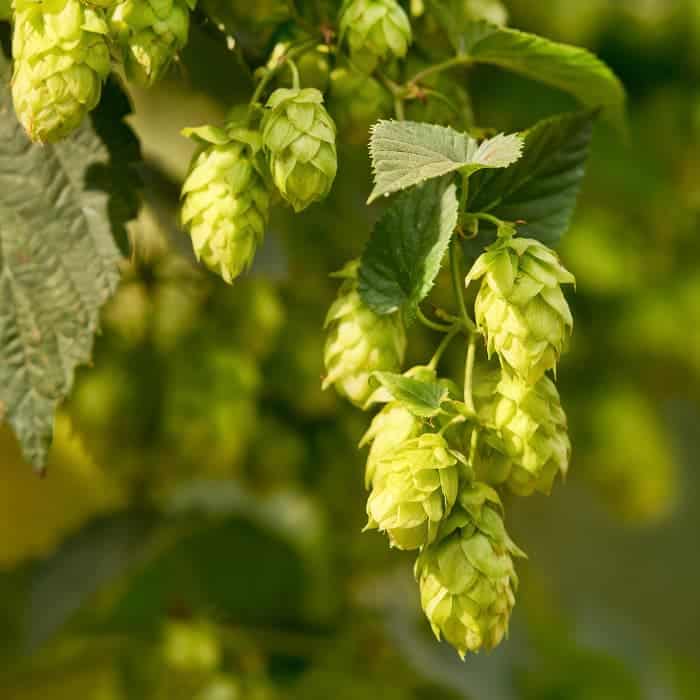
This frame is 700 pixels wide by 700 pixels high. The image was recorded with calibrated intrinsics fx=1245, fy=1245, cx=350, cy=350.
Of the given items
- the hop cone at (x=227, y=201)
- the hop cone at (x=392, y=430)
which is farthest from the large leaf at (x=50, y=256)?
the hop cone at (x=392, y=430)

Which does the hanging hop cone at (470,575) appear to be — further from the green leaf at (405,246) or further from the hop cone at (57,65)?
the hop cone at (57,65)

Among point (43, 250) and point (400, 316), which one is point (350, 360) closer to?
point (400, 316)

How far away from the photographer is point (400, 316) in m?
0.75

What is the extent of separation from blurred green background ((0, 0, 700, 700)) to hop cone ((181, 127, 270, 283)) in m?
0.13

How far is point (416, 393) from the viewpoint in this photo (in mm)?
683

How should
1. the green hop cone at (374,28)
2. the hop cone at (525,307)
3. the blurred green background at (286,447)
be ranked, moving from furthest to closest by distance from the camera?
1. the blurred green background at (286,447)
2. the green hop cone at (374,28)
3. the hop cone at (525,307)

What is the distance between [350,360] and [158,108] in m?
0.61

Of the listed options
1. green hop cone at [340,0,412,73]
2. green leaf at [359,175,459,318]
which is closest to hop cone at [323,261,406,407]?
green leaf at [359,175,459,318]

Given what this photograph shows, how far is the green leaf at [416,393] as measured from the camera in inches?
26.4

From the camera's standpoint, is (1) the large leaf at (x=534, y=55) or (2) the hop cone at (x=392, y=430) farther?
(1) the large leaf at (x=534, y=55)

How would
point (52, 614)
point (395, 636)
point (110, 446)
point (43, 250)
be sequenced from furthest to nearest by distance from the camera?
point (395, 636)
point (52, 614)
point (110, 446)
point (43, 250)

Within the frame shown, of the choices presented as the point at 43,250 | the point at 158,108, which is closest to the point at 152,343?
the point at 158,108

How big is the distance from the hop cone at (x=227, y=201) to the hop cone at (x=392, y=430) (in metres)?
0.12

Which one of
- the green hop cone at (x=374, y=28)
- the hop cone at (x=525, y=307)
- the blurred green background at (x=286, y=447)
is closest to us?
the hop cone at (x=525, y=307)
